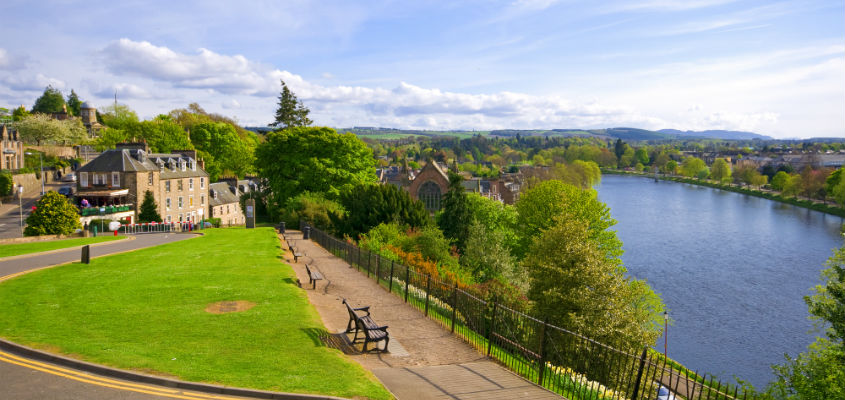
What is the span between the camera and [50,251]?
28484 mm

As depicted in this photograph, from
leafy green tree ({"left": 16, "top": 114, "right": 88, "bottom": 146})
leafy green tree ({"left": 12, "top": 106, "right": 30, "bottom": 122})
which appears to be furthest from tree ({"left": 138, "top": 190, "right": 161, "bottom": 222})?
leafy green tree ({"left": 12, "top": 106, "right": 30, "bottom": 122})

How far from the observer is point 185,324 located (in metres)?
14.3

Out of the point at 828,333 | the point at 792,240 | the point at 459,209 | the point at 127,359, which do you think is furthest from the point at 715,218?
the point at 127,359

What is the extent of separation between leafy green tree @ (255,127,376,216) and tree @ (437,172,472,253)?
10.6 meters

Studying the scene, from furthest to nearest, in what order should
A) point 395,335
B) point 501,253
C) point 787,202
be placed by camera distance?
point 787,202 < point 501,253 < point 395,335

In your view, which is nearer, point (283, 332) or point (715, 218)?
point (283, 332)

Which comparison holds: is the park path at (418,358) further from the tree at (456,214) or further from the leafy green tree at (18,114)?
the leafy green tree at (18,114)

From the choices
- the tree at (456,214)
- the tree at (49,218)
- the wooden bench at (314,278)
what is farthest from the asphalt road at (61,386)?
the tree at (456,214)

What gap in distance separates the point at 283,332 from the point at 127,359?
3720mm

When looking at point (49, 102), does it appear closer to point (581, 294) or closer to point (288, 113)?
point (288, 113)

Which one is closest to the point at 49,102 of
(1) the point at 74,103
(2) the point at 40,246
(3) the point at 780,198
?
(1) the point at 74,103

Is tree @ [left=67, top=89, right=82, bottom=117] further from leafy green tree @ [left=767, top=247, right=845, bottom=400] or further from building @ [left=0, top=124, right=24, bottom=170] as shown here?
leafy green tree @ [left=767, top=247, right=845, bottom=400]

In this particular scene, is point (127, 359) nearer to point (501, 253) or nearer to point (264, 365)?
point (264, 365)

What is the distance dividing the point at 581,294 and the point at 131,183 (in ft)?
156
